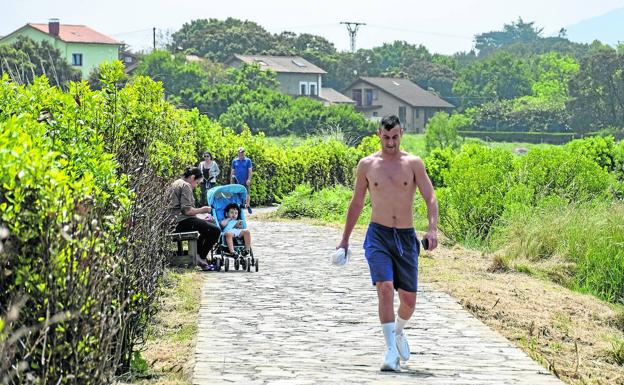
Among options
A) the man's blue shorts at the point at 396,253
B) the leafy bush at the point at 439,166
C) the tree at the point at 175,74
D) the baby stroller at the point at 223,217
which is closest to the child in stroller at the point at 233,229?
the baby stroller at the point at 223,217

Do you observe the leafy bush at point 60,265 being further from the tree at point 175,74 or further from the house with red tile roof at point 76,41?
the house with red tile roof at point 76,41

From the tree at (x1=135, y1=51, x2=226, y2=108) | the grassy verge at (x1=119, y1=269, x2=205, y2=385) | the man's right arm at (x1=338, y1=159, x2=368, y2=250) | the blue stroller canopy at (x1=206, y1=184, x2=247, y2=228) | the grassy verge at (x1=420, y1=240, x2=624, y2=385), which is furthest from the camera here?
the tree at (x1=135, y1=51, x2=226, y2=108)

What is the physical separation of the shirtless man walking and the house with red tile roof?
321ft

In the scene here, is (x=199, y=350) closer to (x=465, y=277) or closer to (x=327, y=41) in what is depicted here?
(x=465, y=277)

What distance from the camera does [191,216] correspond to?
623 inches

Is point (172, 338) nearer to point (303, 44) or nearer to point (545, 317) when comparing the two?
point (545, 317)

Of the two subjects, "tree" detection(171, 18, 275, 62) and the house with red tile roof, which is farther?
"tree" detection(171, 18, 275, 62)

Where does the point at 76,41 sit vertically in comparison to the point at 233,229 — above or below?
above

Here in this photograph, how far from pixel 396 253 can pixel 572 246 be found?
374 inches

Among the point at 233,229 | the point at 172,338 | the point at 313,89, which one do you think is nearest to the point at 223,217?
the point at 233,229

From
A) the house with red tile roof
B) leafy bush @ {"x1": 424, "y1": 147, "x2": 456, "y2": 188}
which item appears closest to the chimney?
the house with red tile roof

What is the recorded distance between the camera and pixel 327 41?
132 m

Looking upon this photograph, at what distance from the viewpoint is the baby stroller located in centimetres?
1579

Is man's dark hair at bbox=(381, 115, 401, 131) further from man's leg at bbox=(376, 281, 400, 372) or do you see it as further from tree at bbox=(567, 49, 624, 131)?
tree at bbox=(567, 49, 624, 131)
